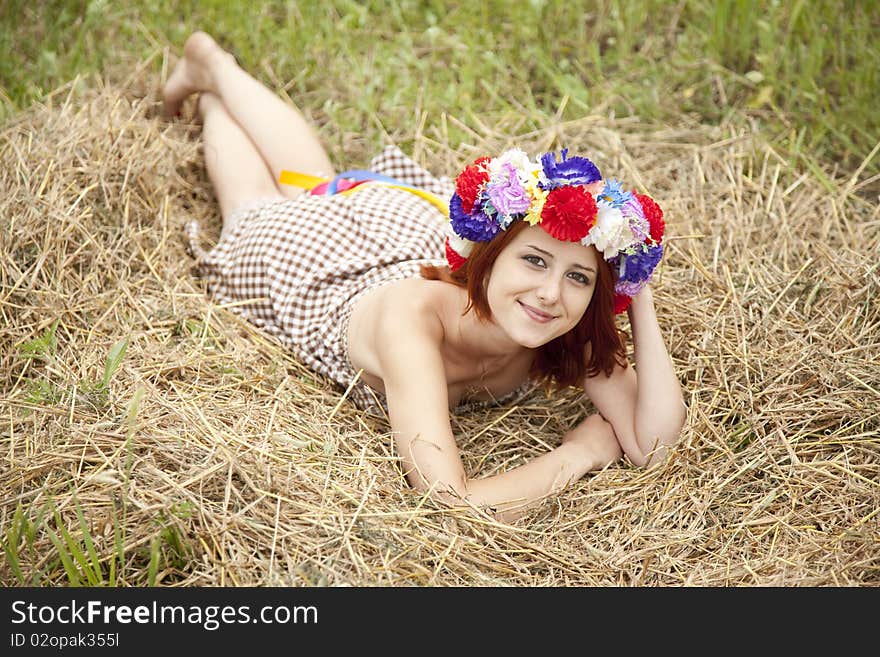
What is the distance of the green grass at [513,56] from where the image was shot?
15.4ft

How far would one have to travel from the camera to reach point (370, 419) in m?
3.32

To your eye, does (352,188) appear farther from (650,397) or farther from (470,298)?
(650,397)

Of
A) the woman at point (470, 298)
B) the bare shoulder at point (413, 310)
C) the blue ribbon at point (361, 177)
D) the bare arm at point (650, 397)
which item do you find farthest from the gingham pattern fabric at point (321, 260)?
the bare arm at point (650, 397)

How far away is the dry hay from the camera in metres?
2.53

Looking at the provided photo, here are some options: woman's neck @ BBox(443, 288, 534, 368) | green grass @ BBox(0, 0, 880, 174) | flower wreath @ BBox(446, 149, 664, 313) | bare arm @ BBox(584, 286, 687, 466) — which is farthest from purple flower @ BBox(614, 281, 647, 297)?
green grass @ BBox(0, 0, 880, 174)

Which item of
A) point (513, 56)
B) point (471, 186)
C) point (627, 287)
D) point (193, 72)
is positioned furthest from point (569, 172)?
point (513, 56)

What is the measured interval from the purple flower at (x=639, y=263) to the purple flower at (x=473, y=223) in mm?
394

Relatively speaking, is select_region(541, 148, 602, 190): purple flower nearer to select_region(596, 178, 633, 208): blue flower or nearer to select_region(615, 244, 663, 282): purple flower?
select_region(596, 178, 633, 208): blue flower

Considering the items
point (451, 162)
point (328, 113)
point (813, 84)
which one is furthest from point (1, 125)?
point (813, 84)

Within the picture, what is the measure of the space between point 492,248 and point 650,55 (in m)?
2.63

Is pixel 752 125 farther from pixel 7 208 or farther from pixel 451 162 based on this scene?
pixel 7 208

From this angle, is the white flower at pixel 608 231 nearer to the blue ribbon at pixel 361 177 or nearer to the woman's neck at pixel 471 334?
the woman's neck at pixel 471 334

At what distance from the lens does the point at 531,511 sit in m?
2.95

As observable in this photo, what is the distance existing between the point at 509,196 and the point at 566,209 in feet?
0.60
